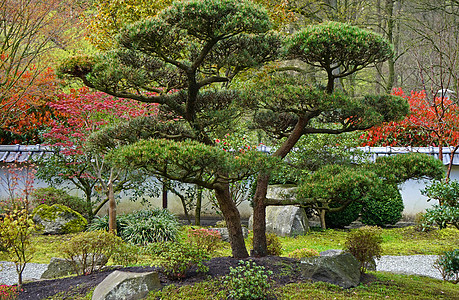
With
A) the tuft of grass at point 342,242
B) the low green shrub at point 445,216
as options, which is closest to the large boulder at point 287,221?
the tuft of grass at point 342,242

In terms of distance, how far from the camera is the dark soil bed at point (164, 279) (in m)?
4.58

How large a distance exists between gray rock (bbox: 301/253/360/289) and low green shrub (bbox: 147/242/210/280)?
3.81 feet

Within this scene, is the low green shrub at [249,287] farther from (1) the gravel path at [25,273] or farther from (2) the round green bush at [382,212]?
(2) the round green bush at [382,212]

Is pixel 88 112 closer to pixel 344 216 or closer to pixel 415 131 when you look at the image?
pixel 344 216

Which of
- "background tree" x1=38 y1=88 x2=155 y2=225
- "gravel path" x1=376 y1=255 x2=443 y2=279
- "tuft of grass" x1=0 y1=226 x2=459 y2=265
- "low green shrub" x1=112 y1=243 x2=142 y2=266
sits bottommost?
"gravel path" x1=376 y1=255 x2=443 y2=279

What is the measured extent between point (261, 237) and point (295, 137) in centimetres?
133

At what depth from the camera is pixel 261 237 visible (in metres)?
5.26

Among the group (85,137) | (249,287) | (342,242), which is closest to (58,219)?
(85,137)

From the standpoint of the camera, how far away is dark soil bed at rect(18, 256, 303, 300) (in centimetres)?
458

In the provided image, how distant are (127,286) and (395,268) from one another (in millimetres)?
4350

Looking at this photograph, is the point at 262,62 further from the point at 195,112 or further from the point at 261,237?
the point at 261,237

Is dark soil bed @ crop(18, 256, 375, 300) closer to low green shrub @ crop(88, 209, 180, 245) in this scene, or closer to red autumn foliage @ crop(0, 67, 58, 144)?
low green shrub @ crop(88, 209, 180, 245)

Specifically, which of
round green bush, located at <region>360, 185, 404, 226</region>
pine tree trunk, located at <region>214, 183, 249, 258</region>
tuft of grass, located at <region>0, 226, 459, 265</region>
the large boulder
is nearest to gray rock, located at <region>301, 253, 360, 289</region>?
pine tree trunk, located at <region>214, 183, 249, 258</region>

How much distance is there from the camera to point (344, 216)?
9.87 m
